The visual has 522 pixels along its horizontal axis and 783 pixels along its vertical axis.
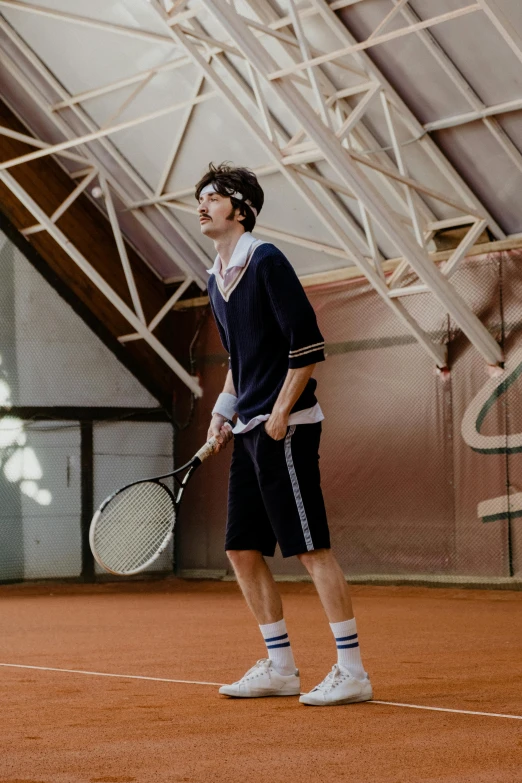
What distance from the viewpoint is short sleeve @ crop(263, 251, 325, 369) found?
3.26 metres

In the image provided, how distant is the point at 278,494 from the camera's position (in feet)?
10.8

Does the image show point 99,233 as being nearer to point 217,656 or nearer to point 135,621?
point 135,621

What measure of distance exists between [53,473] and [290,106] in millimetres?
4603

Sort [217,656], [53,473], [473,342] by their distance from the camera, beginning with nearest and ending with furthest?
[217,656], [473,342], [53,473]

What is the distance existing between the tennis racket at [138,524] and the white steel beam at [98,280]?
6666 mm

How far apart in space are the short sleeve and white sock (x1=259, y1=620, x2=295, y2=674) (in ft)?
2.72

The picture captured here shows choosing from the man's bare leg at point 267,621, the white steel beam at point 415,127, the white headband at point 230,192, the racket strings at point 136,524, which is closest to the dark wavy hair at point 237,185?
the white headband at point 230,192

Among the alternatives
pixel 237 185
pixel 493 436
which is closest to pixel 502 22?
pixel 493 436

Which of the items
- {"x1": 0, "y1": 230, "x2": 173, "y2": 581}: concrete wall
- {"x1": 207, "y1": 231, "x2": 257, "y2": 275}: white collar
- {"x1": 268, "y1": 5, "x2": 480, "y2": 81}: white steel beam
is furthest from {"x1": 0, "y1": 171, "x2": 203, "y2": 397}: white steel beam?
{"x1": 207, "y1": 231, "x2": 257, "y2": 275}: white collar

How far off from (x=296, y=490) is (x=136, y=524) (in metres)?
0.85

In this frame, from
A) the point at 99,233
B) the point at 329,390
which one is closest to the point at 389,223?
the point at 329,390

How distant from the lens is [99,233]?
36.1 ft

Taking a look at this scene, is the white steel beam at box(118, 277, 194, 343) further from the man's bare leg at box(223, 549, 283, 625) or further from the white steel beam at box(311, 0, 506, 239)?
the man's bare leg at box(223, 549, 283, 625)

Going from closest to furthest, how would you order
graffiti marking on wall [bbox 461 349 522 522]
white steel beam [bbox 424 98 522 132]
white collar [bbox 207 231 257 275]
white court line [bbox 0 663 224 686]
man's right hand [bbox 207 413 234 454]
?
white collar [bbox 207 231 257 275]
man's right hand [bbox 207 413 234 454]
white court line [bbox 0 663 224 686]
white steel beam [bbox 424 98 522 132]
graffiti marking on wall [bbox 461 349 522 522]
